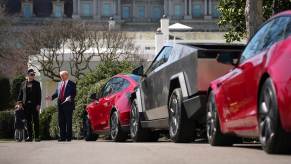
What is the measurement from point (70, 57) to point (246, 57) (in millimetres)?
44350

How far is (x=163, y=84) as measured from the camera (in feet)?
39.5

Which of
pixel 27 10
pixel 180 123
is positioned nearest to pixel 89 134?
pixel 180 123

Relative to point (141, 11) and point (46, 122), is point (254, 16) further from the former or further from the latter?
point (141, 11)

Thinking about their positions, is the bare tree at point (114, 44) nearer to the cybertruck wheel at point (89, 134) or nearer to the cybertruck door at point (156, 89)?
the cybertruck wheel at point (89, 134)

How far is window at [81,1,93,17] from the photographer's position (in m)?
128

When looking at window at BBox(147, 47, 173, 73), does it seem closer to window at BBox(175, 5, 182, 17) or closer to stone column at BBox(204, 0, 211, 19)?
stone column at BBox(204, 0, 211, 19)

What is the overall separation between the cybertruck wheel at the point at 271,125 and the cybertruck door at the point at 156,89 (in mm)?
4348

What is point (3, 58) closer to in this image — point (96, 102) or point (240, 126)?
point (96, 102)

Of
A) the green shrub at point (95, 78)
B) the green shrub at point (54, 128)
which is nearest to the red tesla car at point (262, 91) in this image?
the green shrub at point (95, 78)

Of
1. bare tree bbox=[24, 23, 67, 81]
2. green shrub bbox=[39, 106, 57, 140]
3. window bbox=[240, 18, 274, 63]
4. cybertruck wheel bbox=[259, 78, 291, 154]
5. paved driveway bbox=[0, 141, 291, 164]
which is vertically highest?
window bbox=[240, 18, 274, 63]

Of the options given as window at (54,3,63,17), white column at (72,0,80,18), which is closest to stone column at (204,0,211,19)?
white column at (72,0,80,18)

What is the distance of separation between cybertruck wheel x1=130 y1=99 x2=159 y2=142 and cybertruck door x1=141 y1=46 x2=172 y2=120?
0.56m

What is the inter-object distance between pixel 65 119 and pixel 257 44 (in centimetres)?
821

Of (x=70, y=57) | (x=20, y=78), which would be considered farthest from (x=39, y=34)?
(x=70, y=57)
